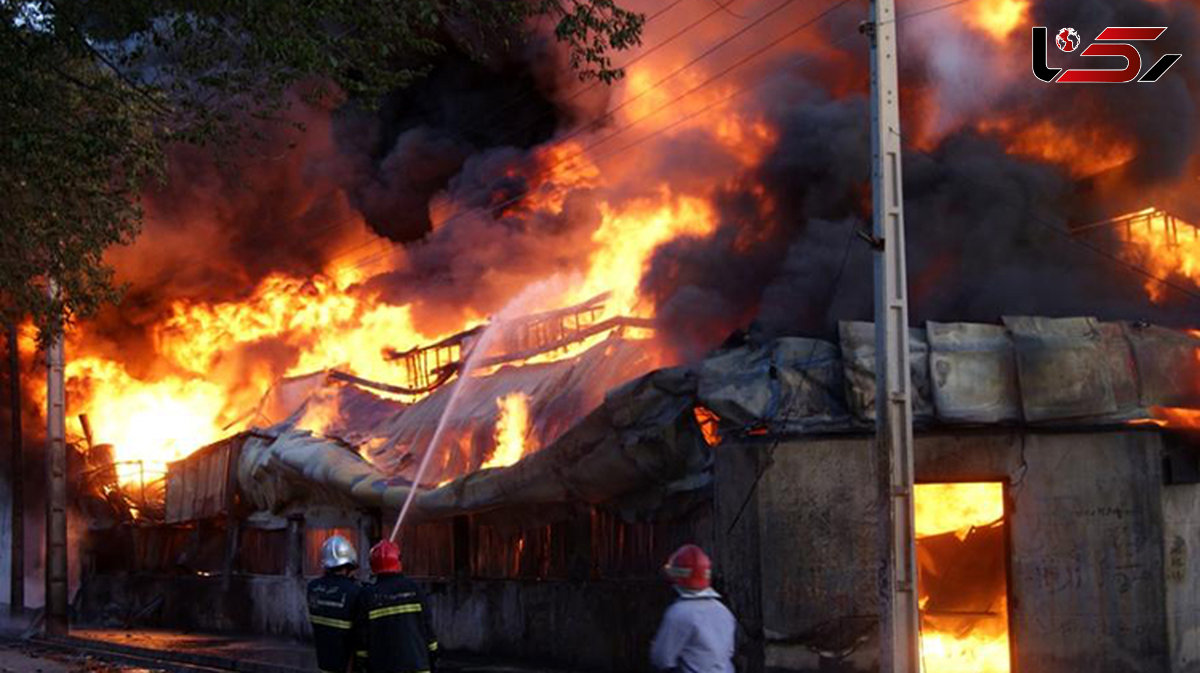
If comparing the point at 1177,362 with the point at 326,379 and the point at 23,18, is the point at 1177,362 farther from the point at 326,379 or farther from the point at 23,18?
the point at 326,379

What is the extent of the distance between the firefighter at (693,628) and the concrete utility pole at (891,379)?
15.6ft

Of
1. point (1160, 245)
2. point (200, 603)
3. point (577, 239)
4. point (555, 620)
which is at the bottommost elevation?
point (200, 603)

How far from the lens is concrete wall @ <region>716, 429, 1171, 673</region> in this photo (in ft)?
43.3

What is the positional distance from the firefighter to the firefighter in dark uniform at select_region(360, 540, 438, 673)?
4.94 feet

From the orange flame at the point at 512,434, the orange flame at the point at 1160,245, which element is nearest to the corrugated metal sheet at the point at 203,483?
the orange flame at the point at 512,434

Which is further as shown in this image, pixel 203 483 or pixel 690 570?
pixel 203 483

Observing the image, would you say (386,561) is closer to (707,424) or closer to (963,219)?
(707,424)

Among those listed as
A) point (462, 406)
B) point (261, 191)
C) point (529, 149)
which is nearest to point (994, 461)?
point (462, 406)

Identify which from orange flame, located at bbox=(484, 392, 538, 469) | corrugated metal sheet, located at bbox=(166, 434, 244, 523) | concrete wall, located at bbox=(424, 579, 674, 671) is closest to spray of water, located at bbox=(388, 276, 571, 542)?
orange flame, located at bbox=(484, 392, 538, 469)

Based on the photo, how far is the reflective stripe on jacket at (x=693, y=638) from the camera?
663 cm

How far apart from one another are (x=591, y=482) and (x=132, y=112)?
6502mm

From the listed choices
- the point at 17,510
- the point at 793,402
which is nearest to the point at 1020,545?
the point at 793,402

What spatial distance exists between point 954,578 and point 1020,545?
115 centimetres

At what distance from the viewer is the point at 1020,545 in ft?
44.5
